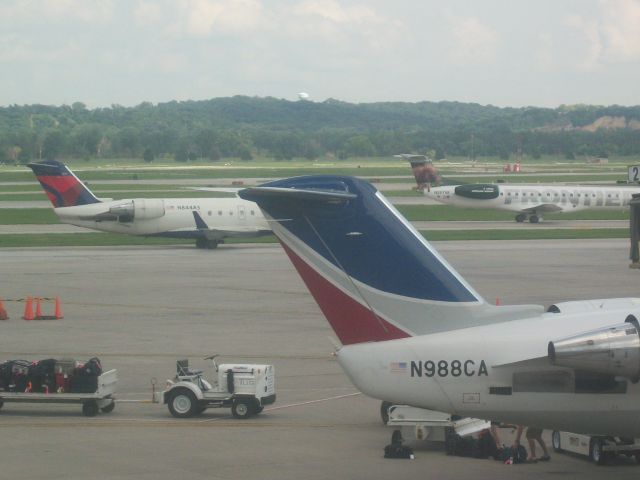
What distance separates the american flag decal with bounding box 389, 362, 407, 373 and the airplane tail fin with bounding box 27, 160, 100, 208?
4369 cm

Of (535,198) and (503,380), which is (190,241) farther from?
(503,380)

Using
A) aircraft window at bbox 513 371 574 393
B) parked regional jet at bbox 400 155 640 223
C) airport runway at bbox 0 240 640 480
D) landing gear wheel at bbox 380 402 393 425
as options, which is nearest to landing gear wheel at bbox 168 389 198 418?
airport runway at bbox 0 240 640 480

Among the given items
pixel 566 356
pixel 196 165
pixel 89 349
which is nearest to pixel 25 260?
pixel 89 349

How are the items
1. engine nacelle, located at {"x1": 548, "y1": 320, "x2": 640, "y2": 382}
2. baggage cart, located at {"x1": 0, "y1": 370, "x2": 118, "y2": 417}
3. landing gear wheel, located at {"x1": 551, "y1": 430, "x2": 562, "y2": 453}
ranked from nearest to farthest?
engine nacelle, located at {"x1": 548, "y1": 320, "x2": 640, "y2": 382}, landing gear wheel, located at {"x1": 551, "y1": 430, "x2": 562, "y2": 453}, baggage cart, located at {"x1": 0, "y1": 370, "x2": 118, "y2": 417}

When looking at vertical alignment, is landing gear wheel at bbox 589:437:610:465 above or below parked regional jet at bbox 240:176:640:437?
below

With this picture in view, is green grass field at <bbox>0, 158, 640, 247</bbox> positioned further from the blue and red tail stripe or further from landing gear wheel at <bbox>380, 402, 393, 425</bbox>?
the blue and red tail stripe

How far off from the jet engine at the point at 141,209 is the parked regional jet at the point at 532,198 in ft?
93.8

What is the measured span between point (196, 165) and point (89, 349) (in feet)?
457

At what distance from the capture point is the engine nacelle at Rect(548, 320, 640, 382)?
40.8 feet

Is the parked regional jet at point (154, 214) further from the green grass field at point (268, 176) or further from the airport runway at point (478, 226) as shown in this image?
the airport runway at point (478, 226)

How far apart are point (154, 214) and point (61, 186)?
5284 mm

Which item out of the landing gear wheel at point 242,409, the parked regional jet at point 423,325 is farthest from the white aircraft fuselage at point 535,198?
the parked regional jet at point 423,325

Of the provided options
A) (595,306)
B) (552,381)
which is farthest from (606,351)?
(595,306)

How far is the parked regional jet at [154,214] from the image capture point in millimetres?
54500
